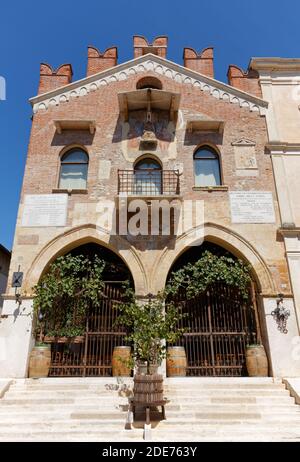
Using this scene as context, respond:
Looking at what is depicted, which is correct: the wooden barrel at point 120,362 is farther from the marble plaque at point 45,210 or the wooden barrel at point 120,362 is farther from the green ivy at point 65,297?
the marble plaque at point 45,210

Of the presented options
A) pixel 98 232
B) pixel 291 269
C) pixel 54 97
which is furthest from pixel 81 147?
pixel 291 269

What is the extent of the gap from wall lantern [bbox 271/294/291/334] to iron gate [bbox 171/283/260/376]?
58 cm

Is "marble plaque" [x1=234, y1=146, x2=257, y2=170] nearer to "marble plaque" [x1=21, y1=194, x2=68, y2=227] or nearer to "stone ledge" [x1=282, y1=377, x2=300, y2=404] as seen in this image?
"marble plaque" [x1=21, y1=194, x2=68, y2=227]

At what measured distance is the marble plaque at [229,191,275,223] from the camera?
35.3ft

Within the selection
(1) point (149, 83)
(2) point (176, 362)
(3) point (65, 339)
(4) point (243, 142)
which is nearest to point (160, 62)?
(1) point (149, 83)

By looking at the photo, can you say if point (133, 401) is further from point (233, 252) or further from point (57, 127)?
point (57, 127)

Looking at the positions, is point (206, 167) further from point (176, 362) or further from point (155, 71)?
point (176, 362)

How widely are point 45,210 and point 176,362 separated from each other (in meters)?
6.15

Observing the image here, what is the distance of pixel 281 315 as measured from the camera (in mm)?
9492

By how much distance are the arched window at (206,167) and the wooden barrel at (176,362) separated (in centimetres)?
553

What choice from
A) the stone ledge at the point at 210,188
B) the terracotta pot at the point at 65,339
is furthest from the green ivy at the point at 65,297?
the stone ledge at the point at 210,188

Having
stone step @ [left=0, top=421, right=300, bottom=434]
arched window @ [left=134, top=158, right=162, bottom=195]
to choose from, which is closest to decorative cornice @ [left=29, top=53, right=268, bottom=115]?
arched window @ [left=134, top=158, right=162, bottom=195]

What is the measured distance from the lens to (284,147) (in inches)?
465
